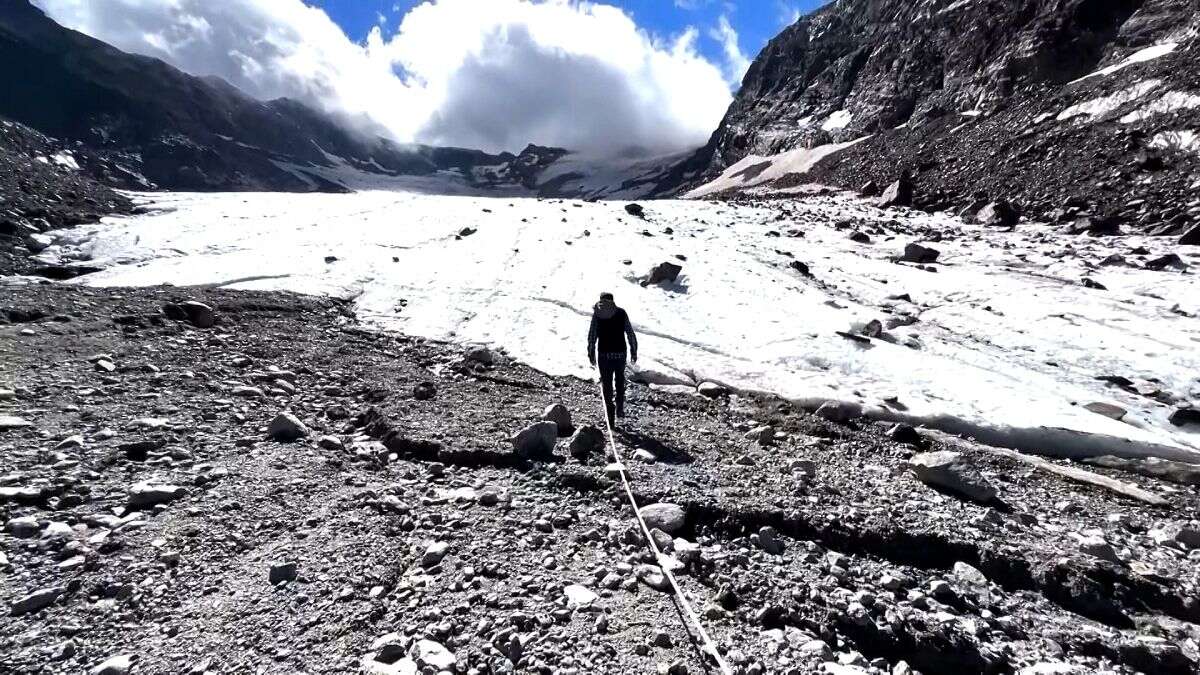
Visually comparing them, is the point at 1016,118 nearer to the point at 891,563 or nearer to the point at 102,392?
the point at 891,563

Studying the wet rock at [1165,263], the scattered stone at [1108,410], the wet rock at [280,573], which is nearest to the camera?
the wet rock at [280,573]

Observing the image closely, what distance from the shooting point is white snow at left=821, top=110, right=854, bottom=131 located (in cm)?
5872

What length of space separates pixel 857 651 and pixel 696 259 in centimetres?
1322

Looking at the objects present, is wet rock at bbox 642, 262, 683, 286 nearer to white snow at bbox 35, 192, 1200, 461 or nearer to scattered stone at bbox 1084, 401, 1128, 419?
white snow at bbox 35, 192, 1200, 461

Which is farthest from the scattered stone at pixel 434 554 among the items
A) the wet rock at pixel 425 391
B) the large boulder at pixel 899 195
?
the large boulder at pixel 899 195

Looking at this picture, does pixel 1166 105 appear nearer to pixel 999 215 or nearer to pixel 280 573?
pixel 999 215

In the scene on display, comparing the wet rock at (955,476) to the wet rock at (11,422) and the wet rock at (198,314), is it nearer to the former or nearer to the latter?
the wet rock at (11,422)

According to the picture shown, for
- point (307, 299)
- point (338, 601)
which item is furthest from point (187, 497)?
point (307, 299)

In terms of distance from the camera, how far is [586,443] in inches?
238

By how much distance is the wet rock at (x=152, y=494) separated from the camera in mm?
4582

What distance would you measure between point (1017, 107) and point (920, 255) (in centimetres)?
2690

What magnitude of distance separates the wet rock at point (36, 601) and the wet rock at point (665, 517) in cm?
397

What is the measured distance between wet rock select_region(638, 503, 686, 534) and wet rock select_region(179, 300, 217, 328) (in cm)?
853

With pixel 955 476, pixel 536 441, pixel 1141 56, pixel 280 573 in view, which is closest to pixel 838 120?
pixel 1141 56
